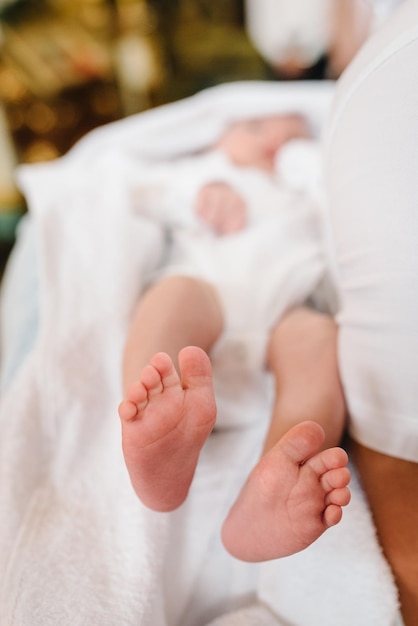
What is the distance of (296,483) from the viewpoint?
0.43 m

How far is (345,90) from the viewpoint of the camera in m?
0.51

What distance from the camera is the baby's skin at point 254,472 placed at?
42cm

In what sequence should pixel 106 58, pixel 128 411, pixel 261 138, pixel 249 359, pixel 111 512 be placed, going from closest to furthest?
pixel 128 411, pixel 111 512, pixel 249 359, pixel 261 138, pixel 106 58

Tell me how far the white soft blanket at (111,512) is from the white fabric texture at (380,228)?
100 mm

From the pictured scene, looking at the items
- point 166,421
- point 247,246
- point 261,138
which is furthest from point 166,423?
point 261,138

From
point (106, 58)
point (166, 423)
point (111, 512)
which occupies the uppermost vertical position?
point (106, 58)

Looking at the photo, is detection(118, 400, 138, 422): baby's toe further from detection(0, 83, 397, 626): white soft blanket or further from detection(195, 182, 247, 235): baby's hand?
detection(195, 182, 247, 235): baby's hand

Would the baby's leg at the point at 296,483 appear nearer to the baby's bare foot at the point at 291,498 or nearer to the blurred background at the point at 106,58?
the baby's bare foot at the point at 291,498

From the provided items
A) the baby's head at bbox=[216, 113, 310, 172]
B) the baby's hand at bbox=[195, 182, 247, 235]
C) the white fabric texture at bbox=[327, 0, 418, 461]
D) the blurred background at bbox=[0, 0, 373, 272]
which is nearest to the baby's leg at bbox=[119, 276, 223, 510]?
the white fabric texture at bbox=[327, 0, 418, 461]

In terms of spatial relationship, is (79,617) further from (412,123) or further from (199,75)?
(199,75)

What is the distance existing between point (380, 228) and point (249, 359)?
26 cm

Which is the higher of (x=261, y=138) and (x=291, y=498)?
(x=261, y=138)

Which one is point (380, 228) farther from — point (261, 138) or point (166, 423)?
point (261, 138)

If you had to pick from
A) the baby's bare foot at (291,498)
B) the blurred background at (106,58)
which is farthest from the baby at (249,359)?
the blurred background at (106,58)
